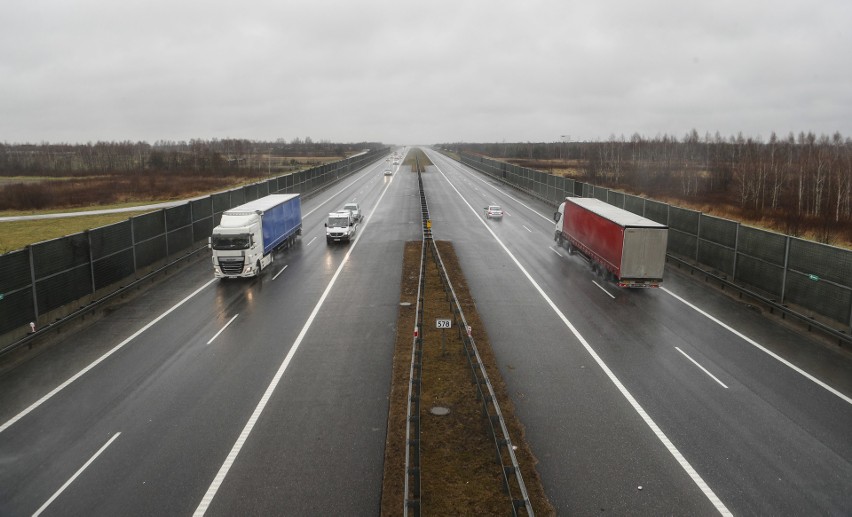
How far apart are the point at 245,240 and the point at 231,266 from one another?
5.19 feet

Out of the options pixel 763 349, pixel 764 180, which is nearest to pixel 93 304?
pixel 763 349

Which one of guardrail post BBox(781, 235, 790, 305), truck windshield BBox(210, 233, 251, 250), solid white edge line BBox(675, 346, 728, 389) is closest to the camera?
solid white edge line BBox(675, 346, 728, 389)

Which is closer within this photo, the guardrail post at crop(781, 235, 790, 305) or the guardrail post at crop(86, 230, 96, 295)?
the guardrail post at crop(781, 235, 790, 305)

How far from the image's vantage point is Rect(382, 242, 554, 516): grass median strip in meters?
10.2

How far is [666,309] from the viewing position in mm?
23656

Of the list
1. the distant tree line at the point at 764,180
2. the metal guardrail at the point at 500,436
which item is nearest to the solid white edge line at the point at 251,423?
the metal guardrail at the point at 500,436

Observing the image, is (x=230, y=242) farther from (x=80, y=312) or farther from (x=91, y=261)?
(x=80, y=312)

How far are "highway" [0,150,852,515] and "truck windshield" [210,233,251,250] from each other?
8.99 ft

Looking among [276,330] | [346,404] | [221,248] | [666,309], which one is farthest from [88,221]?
[666,309]

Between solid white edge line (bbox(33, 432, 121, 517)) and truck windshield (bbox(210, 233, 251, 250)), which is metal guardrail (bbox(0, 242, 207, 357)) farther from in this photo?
solid white edge line (bbox(33, 432, 121, 517))

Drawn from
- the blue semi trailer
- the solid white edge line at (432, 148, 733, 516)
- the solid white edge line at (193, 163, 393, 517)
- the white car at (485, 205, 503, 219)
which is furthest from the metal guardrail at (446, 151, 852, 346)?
the blue semi trailer

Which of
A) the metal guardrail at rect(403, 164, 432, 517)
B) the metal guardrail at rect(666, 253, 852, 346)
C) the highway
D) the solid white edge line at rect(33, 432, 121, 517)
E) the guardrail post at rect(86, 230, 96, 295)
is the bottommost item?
the solid white edge line at rect(33, 432, 121, 517)

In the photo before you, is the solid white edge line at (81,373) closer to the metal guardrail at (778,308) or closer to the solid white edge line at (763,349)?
the solid white edge line at (763,349)

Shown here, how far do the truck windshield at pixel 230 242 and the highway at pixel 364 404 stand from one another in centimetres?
274
